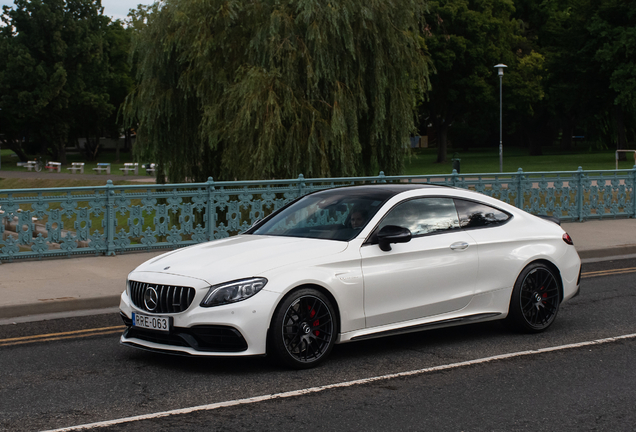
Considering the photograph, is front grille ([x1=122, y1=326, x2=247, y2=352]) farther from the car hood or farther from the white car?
the car hood

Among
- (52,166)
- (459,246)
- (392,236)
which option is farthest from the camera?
(52,166)

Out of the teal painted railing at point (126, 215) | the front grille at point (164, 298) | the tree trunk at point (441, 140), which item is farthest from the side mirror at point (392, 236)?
the tree trunk at point (441, 140)

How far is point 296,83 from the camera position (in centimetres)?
1989

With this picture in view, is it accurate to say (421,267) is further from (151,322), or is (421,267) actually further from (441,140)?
(441,140)

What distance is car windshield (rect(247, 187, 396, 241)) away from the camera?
6.72 metres

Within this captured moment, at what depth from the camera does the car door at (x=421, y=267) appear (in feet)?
21.1

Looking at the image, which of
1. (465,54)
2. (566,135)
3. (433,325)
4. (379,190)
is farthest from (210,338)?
(566,135)

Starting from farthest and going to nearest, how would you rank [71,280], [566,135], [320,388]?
1. [566,135]
2. [71,280]
3. [320,388]

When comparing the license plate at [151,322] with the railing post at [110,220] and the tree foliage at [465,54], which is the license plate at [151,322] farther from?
the tree foliage at [465,54]

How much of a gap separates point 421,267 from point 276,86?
13482mm

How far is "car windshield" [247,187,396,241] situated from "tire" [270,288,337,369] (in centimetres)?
73

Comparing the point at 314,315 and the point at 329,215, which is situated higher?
the point at 329,215

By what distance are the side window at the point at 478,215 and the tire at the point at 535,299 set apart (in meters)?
0.55

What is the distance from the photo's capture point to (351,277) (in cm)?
625
